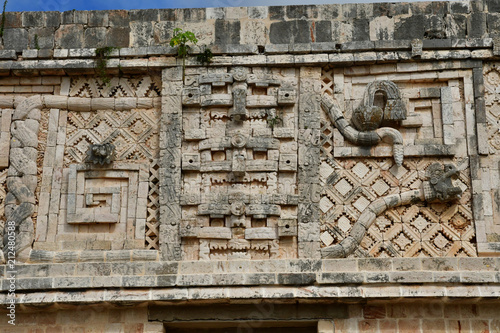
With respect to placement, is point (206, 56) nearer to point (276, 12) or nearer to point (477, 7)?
point (276, 12)

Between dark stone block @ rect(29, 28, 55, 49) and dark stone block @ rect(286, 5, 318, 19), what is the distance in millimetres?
3198

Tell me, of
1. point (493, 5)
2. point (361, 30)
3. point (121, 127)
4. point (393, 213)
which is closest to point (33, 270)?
point (121, 127)

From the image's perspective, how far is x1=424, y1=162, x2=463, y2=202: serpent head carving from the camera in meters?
9.26

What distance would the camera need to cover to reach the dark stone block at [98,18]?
10.2m

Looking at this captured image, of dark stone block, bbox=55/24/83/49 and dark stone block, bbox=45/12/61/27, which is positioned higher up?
dark stone block, bbox=45/12/61/27

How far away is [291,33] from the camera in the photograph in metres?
10.0

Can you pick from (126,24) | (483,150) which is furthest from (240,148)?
(483,150)

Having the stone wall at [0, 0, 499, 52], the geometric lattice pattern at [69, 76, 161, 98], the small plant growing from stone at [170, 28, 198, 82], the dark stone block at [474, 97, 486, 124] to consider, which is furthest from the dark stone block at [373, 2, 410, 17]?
the geometric lattice pattern at [69, 76, 161, 98]

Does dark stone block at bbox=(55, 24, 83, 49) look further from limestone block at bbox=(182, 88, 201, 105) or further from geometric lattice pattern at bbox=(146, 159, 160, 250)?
geometric lattice pattern at bbox=(146, 159, 160, 250)

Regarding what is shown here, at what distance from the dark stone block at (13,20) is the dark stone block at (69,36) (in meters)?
0.57

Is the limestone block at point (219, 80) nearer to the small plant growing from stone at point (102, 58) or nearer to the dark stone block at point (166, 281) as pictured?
the small plant growing from stone at point (102, 58)

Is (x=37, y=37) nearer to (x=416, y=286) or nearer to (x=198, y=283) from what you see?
(x=198, y=283)

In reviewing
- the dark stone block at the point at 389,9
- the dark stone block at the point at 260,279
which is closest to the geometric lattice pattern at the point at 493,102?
the dark stone block at the point at 389,9

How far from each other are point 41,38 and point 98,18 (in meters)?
0.81
